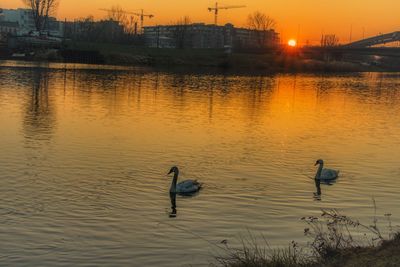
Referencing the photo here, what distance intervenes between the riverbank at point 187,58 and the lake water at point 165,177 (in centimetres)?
8869

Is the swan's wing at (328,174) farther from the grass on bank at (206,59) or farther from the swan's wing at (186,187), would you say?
the grass on bank at (206,59)

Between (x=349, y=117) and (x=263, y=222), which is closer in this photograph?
(x=263, y=222)

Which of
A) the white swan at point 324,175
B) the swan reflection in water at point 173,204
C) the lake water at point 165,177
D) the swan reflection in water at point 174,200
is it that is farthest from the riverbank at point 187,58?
the swan reflection in water at point 173,204

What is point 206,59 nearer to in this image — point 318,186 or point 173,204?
point 318,186

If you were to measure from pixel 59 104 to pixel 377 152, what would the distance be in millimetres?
23546

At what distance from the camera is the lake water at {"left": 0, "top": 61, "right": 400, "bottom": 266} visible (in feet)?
45.2

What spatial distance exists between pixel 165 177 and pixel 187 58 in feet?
412

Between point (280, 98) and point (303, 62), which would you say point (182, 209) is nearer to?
point (280, 98)

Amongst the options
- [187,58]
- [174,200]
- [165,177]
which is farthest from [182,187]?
[187,58]

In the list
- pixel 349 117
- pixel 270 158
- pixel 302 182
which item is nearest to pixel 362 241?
pixel 302 182

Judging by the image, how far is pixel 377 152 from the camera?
27453 mm

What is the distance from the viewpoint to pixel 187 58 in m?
144

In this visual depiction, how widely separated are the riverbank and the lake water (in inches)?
3492

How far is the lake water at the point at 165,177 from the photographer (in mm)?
13773
